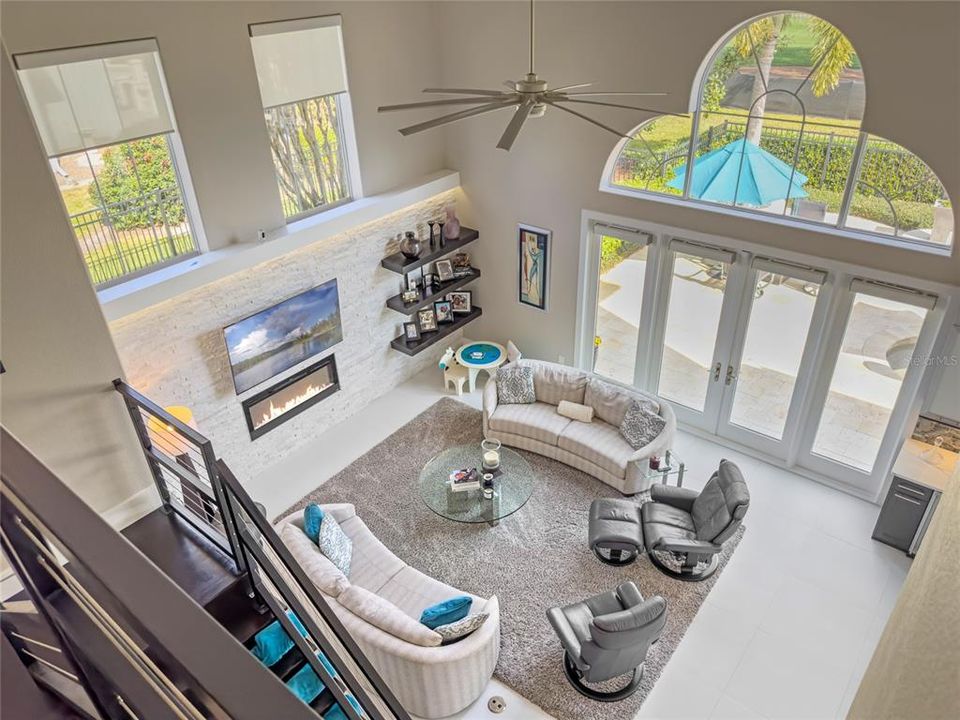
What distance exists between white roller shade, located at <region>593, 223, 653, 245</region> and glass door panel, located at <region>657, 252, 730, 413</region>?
1.21 ft

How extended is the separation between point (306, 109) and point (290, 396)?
298cm

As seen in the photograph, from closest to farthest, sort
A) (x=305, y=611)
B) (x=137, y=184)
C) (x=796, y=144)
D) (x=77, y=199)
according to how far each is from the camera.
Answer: (x=305, y=611) < (x=77, y=199) < (x=137, y=184) < (x=796, y=144)

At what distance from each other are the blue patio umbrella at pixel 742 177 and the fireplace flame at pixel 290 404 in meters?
4.50

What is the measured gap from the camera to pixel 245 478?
7.23m

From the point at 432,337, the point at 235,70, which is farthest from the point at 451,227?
the point at 235,70

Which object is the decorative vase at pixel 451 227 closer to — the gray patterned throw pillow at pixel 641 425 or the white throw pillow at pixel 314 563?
the gray patterned throw pillow at pixel 641 425

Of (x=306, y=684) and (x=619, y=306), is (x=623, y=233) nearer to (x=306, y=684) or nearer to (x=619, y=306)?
(x=619, y=306)

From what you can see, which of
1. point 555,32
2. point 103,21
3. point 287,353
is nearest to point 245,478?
point 287,353

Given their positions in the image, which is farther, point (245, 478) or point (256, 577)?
point (245, 478)

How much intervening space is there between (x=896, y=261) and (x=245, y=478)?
6.59 m

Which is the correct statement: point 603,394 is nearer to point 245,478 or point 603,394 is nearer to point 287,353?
point 287,353

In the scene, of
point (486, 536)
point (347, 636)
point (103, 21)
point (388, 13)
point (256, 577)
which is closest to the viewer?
point (347, 636)

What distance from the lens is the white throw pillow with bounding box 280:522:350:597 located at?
5152 mm

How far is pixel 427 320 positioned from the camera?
8.62m
